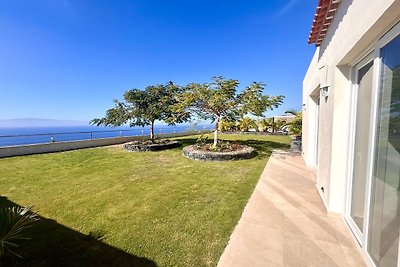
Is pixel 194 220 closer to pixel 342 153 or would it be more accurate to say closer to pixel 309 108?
pixel 342 153

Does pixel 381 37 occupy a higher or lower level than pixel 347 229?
higher

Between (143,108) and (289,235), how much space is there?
37.4 ft

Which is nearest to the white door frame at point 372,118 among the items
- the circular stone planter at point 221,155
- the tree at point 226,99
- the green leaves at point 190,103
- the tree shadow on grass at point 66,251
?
the tree shadow on grass at point 66,251

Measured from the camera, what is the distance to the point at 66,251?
283 cm

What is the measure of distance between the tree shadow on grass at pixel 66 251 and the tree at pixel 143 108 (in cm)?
938

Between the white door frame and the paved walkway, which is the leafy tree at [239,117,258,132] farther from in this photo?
the white door frame

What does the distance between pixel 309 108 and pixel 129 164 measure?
25.2ft

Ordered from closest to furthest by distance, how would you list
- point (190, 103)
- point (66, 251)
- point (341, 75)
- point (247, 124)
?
point (66, 251), point (341, 75), point (190, 103), point (247, 124)

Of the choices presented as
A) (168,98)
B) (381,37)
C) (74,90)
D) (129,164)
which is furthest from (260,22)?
(74,90)

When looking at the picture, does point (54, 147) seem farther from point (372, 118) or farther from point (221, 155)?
point (372, 118)

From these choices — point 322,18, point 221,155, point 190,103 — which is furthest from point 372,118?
point 190,103

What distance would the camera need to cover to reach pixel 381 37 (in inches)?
87.2

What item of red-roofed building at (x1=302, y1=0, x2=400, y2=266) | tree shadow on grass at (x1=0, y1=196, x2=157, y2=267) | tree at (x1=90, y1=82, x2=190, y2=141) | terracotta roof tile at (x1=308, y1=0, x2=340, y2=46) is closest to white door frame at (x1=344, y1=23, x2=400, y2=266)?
red-roofed building at (x1=302, y1=0, x2=400, y2=266)

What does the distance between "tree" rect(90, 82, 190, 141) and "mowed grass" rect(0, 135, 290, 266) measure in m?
5.01
